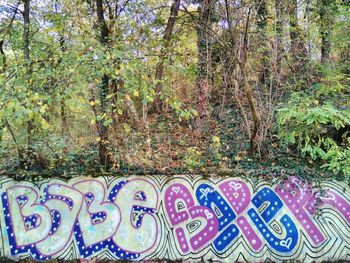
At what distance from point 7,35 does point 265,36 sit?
6401 millimetres

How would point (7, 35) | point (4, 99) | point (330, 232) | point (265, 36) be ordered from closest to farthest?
point (4, 99), point (330, 232), point (7, 35), point (265, 36)

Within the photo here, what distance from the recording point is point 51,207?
6.00 meters

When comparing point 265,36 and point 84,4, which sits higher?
point 84,4

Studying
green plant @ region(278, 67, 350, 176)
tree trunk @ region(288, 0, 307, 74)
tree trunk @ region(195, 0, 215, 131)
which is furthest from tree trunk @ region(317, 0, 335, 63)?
tree trunk @ region(195, 0, 215, 131)

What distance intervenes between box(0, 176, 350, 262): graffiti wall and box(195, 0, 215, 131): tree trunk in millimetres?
2955

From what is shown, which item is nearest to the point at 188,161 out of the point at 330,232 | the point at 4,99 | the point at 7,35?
the point at 330,232

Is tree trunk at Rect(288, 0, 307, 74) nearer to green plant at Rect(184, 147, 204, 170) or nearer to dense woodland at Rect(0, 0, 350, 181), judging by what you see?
dense woodland at Rect(0, 0, 350, 181)

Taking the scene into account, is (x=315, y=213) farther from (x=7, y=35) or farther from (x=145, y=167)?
(x=7, y=35)

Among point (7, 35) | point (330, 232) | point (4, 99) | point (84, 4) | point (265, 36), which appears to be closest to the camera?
point (4, 99)

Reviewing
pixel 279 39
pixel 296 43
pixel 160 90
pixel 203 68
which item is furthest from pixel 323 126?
pixel 160 90

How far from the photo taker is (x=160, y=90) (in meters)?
7.36

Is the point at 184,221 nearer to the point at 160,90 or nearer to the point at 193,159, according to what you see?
the point at 193,159

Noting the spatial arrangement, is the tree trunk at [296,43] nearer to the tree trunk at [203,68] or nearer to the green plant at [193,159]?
the tree trunk at [203,68]

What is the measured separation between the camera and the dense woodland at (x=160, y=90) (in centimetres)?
550
